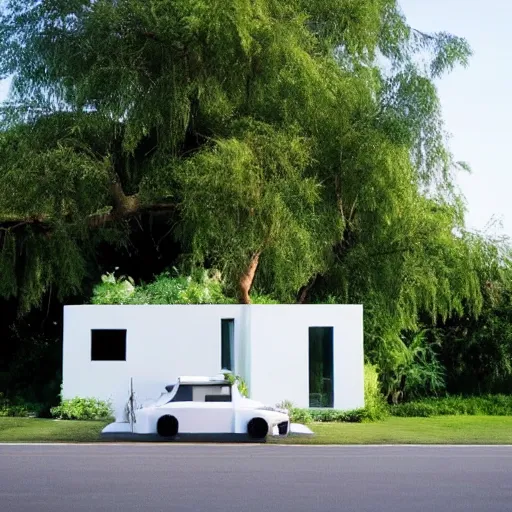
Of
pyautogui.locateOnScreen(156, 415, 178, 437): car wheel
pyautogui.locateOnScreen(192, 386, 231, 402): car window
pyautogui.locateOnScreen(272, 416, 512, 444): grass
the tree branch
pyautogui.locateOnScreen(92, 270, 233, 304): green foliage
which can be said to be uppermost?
the tree branch

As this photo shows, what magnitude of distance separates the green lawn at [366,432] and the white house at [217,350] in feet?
3.22

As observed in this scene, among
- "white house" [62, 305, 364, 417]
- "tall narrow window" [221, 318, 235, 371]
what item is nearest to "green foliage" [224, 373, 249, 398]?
"white house" [62, 305, 364, 417]

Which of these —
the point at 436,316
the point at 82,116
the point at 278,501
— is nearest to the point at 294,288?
the point at 436,316

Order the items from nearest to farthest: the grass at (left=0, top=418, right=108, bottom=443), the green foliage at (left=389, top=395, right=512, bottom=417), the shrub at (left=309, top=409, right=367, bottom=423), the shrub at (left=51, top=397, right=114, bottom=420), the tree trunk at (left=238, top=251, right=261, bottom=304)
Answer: the grass at (left=0, top=418, right=108, bottom=443) → the shrub at (left=51, top=397, right=114, bottom=420) → the shrub at (left=309, top=409, right=367, bottom=423) → the tree trunk at (left=238, top=251, right=261, bottom=304) → the green foliage at (left=389, top=395, right=512, bottom=417)

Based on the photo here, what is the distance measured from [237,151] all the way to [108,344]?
4.47 m

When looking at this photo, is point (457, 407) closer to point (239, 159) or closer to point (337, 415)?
point (337, 415)

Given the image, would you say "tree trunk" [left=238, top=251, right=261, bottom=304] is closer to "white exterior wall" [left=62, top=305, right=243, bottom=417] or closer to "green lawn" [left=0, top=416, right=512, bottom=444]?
"white exterior wall" [left=62, top=305, right=243, bottom=417]

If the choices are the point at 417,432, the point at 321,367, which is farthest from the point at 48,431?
the point at 417,432

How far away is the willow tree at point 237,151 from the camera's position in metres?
22.5

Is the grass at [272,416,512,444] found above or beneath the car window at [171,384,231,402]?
beneath

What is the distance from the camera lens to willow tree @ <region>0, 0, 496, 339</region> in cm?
2247

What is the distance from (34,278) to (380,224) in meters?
Answer: 7.55

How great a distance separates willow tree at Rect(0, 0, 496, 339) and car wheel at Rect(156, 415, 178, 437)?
5.53m

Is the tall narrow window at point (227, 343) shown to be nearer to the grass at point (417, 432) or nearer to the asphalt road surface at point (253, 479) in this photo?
the grass at point (417, 432)
